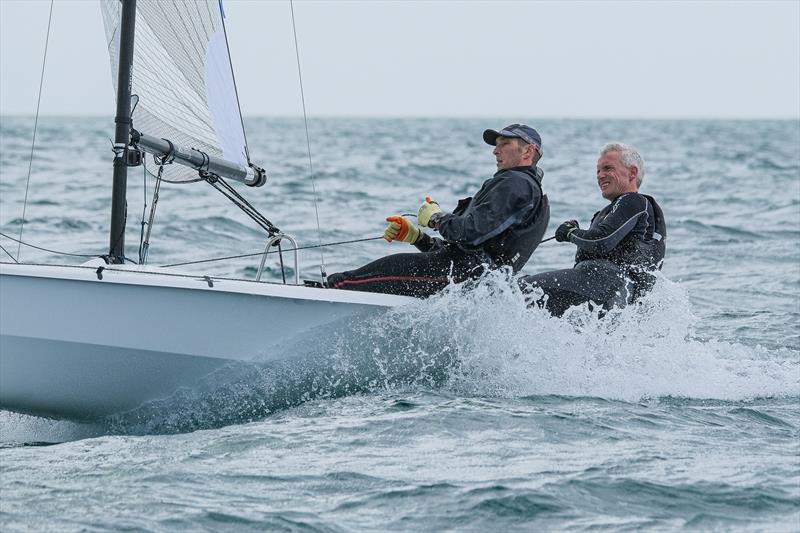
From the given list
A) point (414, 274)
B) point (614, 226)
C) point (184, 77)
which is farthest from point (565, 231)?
point (184, 77)

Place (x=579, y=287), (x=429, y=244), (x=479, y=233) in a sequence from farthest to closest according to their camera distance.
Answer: (x=429, y=244), (x=579, y=287), (x=479, y=233)

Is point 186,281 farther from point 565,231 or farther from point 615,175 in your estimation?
point 615,175

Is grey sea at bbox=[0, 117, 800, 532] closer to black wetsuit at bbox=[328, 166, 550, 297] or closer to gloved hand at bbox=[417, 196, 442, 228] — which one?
black wetsuit at bbox=[328, 166, 550, 297]

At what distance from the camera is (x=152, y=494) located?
3541 mm

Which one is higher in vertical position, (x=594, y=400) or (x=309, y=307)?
(x=309, y=307)

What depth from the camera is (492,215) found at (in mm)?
4812

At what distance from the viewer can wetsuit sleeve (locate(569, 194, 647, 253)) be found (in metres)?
5.02

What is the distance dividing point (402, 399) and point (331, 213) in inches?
361

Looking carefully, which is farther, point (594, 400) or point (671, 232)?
point (671, 232)

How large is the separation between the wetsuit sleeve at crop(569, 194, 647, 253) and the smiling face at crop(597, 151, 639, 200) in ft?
0.44

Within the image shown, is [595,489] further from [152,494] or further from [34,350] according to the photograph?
[34,350]

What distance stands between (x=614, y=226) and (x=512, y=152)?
548mm

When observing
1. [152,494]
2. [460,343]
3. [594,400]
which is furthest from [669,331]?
[152,494]

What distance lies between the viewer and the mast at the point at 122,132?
483cm
